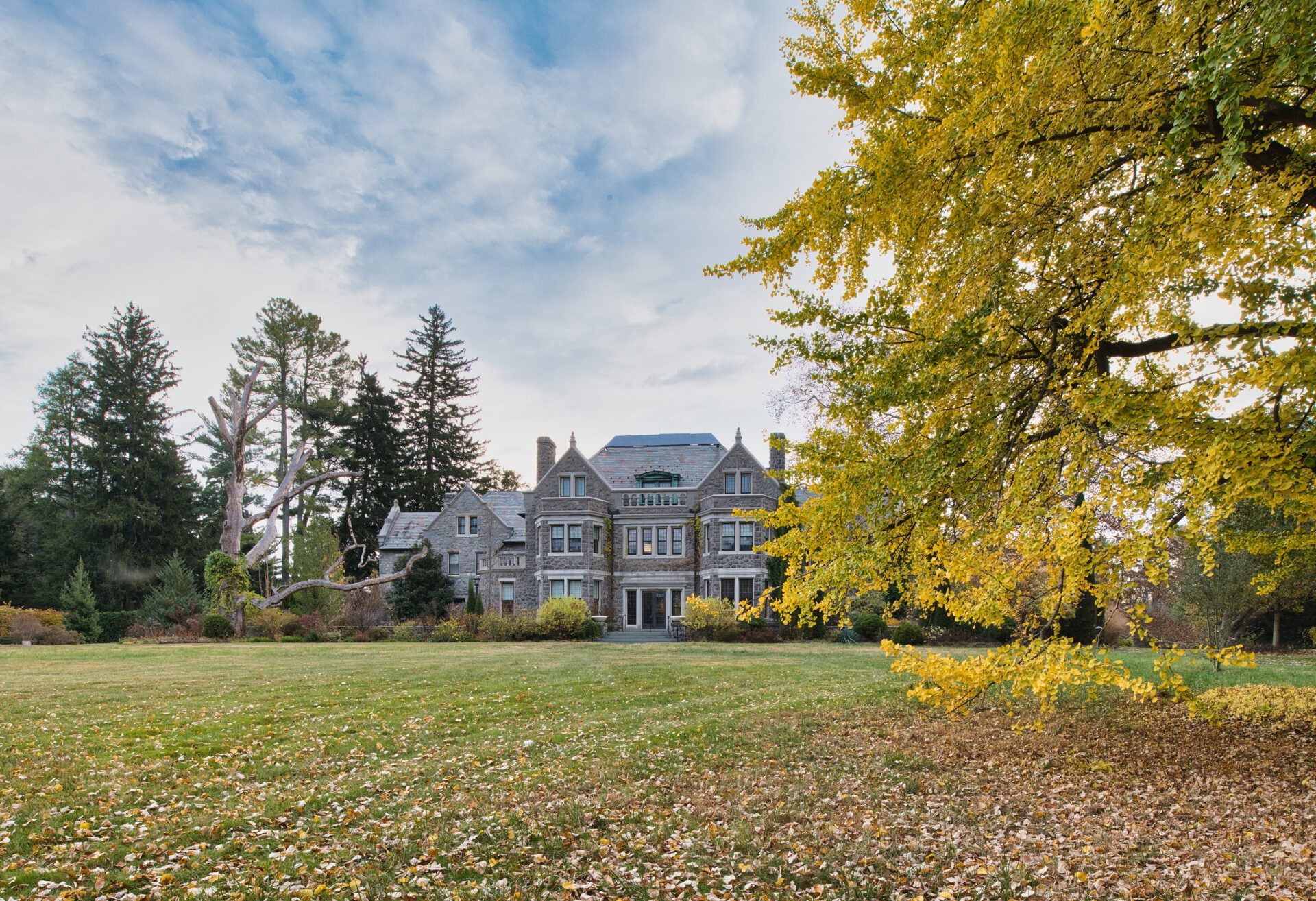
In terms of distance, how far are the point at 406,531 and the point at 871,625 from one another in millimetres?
27825

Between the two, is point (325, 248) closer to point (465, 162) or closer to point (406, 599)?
point (465, 162)

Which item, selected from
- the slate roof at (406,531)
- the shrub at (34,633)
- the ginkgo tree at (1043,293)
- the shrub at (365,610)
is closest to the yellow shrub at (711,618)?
the shrub at (365,610)

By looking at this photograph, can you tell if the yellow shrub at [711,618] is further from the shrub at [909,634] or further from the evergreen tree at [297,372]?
the evergreen tree at [297,372]

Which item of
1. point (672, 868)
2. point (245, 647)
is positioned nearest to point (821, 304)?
point (672, 868)

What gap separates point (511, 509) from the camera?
127 feet

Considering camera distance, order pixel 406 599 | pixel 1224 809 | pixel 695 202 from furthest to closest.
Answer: pixel 406 599
pixel 695 202
pixel 1224 809

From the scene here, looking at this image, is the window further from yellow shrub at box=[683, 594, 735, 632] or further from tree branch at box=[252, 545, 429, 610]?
tree branch at box=[252, 545, 429, 610]

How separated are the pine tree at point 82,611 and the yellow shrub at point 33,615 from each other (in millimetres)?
313

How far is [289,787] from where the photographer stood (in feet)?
20.2

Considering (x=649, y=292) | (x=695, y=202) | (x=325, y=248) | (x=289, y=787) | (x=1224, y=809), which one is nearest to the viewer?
(x=1224, y=809)

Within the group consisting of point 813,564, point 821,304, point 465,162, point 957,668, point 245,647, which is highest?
point 465,162

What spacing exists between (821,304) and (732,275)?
0.89m

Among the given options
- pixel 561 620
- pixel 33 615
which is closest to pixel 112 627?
pixel 33 615

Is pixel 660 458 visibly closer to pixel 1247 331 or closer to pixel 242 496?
pixel 242 496
